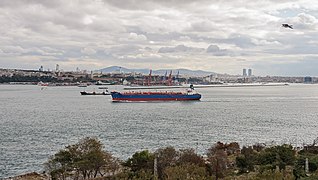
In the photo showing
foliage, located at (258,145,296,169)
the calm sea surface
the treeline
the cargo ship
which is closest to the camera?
the treeline

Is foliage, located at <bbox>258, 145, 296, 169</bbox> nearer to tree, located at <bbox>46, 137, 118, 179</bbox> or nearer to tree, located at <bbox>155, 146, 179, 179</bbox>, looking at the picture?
tree, located at <bbox>155, 146, 179, 179</bbox>

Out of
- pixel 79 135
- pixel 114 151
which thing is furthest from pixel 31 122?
pixel 114 151

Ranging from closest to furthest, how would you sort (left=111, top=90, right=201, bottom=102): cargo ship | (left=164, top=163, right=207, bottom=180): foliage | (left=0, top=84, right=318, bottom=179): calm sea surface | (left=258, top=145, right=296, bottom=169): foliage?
1. (left=164, top=163, right=207, bottom=180): foliage
2. (left=258, top=145, right=296, bottom=169): foliage
3. (left=0, top=84, right=318, bottom=179): calm sea surface
4. (left=111, top=90, right=201, bottom=102): cargo ship

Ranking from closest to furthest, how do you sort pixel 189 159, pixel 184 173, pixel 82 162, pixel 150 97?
pixel 184 173 < pixel 82 162 < pixel 189 159 < pixel 150 97

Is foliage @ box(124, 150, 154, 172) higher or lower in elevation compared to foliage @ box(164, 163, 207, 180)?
lower

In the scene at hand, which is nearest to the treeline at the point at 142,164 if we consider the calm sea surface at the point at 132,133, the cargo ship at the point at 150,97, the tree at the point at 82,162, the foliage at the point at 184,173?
the tree at the point at 82,162

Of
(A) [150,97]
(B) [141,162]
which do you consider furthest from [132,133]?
(A) [150,97]

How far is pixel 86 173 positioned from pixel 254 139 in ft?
38.9

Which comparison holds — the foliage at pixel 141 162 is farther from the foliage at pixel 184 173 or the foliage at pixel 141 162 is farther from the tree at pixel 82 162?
the foliage at pixel 184 173

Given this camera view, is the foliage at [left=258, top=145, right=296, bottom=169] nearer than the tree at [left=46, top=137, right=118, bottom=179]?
No

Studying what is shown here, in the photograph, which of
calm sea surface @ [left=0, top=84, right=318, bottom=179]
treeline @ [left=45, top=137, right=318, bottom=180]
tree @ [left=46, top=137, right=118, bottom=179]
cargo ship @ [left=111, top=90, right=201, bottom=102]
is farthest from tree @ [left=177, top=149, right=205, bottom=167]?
cargo ship @ [left=111, top=90, right=201, bottom=102]

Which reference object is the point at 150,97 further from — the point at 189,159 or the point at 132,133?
the point at 189,159

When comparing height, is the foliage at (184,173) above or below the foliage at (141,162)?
above

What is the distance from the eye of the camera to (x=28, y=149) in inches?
617
